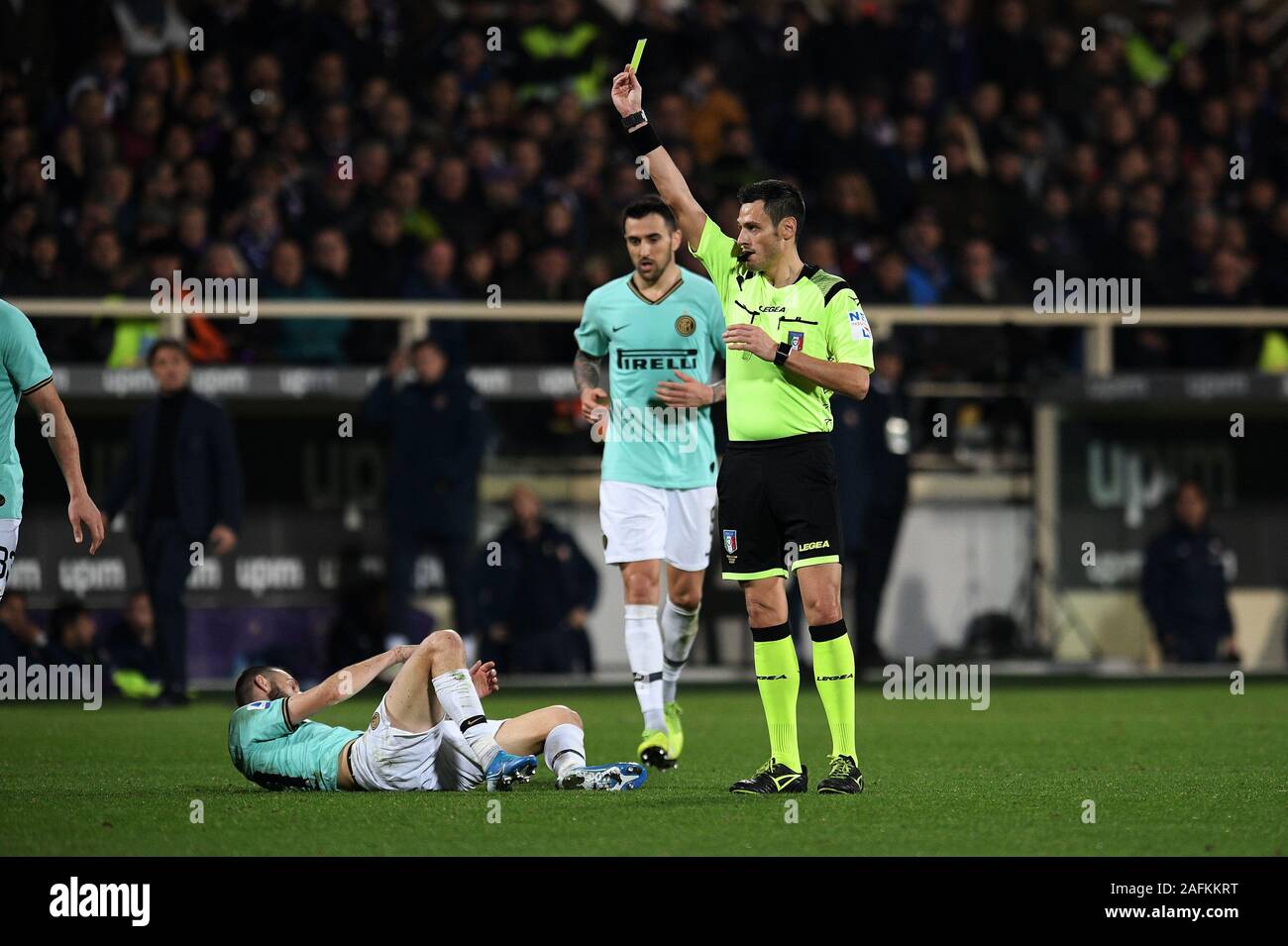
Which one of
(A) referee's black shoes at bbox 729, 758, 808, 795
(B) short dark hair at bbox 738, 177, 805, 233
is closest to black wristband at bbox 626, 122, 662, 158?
Answer: (B) short dark hair at bbox 738, 177, 805, 233

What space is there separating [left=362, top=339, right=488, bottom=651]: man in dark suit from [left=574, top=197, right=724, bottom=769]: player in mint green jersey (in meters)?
4.86

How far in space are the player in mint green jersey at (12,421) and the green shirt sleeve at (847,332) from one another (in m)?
2.71

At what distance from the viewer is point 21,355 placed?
7223 millimetres

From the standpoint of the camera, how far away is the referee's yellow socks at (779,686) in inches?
304

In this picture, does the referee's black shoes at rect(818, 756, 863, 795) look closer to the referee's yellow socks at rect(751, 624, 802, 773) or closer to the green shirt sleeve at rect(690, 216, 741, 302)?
the referee's yellow socks at rect(751, 624, 802, 773)

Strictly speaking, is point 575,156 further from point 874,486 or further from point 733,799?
point 733,799

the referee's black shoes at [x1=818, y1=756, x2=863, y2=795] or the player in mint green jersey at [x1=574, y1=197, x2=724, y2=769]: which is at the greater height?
the player in mint green jersey at [x1=574, y1=197, x2=724, y2=769]

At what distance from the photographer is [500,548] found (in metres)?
14.9

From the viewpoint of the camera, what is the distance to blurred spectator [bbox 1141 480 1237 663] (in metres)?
15.9

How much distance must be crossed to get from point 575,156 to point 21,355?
403 inches

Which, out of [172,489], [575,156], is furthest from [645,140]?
[575,156]

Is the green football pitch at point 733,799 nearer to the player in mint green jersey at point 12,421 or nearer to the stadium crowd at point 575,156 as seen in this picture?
the player in mint green jersey at point 12,421

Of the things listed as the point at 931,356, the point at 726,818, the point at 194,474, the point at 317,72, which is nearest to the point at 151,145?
the point at 317,72

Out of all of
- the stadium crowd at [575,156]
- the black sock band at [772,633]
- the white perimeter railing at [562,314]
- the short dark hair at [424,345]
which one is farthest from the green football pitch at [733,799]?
the stadium crowd at [575,156]
